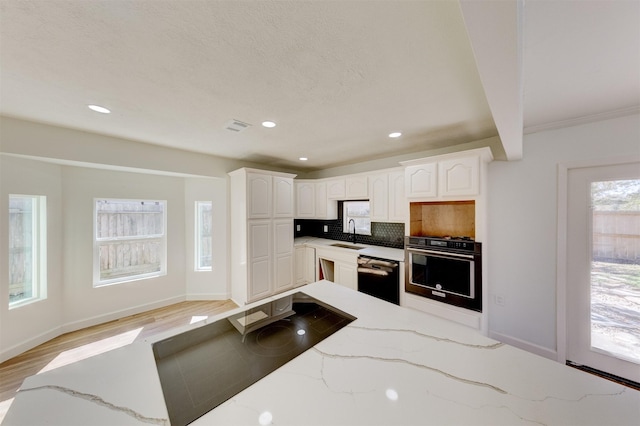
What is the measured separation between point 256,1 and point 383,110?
1.27m

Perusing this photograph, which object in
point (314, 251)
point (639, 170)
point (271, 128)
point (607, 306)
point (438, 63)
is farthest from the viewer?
point (314, 251)

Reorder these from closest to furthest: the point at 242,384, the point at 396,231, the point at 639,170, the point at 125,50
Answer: the point at 242,384, the point at 125,50, the point at 639,170, the point at 396,231

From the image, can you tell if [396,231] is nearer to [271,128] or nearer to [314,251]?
[314,251]

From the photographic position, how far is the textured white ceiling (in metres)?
0.95

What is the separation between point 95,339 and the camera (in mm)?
2576

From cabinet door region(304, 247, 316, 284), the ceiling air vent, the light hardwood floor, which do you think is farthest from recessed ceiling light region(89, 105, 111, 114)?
cabinet door region(304, 247, 316, 284)

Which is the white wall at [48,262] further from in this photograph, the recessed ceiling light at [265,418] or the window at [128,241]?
the recessed ceiling light at [265,418]

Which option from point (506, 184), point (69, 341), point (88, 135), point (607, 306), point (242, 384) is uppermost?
point (88, 135)

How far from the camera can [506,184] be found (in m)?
2.39

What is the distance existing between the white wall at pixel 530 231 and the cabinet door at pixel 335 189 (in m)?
2.01

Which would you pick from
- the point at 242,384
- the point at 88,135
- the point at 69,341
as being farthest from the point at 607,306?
the point at 69,341

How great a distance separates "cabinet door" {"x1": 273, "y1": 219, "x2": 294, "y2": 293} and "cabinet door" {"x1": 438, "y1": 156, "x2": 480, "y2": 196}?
239cm

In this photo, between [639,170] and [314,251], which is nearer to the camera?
[639,170]

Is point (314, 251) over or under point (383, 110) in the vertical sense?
under
